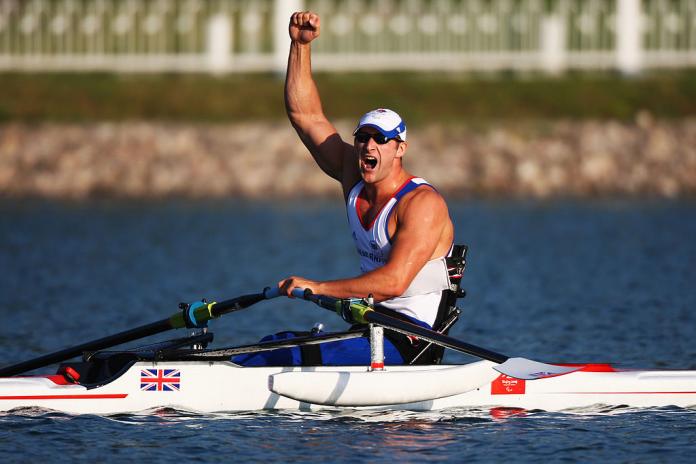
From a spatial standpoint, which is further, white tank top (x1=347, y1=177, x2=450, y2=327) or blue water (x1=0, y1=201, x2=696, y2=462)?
white tank top (x1=347, y1=177, x2=450, y2=327)

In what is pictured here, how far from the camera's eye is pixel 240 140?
2838cm

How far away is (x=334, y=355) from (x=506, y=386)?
4.19 feet

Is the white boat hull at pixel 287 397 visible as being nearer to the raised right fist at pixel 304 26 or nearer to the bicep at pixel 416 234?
the bicep at pixel 416 234

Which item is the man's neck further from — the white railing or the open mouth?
the white railing

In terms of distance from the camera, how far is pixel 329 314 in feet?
53.2

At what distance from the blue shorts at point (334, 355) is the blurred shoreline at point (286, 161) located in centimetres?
1807

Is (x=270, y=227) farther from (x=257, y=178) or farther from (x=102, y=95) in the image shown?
(x=102, y=95)

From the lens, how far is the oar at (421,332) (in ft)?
31.0

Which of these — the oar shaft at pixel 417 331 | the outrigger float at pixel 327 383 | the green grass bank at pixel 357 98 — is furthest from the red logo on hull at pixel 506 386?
the green grass bank at pixel 357 98

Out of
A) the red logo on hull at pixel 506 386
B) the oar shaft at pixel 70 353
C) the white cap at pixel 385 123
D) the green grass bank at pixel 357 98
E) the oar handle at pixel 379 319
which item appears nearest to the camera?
the oar handle at pixel 379 319

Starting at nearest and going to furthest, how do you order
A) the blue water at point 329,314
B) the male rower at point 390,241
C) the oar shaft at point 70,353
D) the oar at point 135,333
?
the blue water at point 329,314
the male rower at point 390,241
the oar at point 135,333
the oar shaft at point 70,353

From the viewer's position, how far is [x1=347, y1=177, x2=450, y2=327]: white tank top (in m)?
9.78

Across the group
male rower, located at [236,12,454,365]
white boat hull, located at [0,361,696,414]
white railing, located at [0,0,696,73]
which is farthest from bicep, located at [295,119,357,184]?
white railing, located at [0,0,696,73]

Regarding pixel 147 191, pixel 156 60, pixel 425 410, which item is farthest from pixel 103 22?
pixel 425 410
